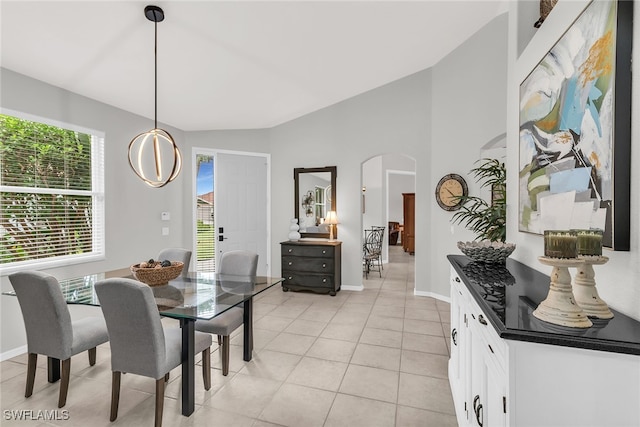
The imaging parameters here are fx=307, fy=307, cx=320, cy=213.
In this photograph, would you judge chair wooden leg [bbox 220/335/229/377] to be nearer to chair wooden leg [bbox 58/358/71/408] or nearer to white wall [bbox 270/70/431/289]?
chair wooden leg [bbox 58/358/71/408]

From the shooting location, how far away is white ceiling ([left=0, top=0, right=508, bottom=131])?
256 cm

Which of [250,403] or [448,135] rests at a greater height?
[448,135]

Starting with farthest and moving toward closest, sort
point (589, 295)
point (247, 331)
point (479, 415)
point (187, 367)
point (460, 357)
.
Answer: point (247, 331) < point (187, 367) < point (460, 357) < point (479, 415) < point (589, 295)

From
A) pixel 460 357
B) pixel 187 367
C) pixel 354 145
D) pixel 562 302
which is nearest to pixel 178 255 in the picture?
pixel 187 367

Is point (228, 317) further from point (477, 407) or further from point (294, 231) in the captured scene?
point (294, 231)

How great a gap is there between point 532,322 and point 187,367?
2.05 meters

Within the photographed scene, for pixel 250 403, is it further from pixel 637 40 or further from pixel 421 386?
pixel 637 40

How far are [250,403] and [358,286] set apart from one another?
129 inches

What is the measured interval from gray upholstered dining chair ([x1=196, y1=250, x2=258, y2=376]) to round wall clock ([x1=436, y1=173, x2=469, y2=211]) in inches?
118

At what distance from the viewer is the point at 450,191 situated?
4.54m

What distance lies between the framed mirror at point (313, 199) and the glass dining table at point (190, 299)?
8.44 ft

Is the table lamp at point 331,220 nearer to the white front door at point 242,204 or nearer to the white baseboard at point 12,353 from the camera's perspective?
the white front door at point 242,204

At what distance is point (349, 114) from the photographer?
530cm

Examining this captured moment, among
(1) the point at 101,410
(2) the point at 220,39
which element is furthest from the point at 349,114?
(1) the point at 101,410
